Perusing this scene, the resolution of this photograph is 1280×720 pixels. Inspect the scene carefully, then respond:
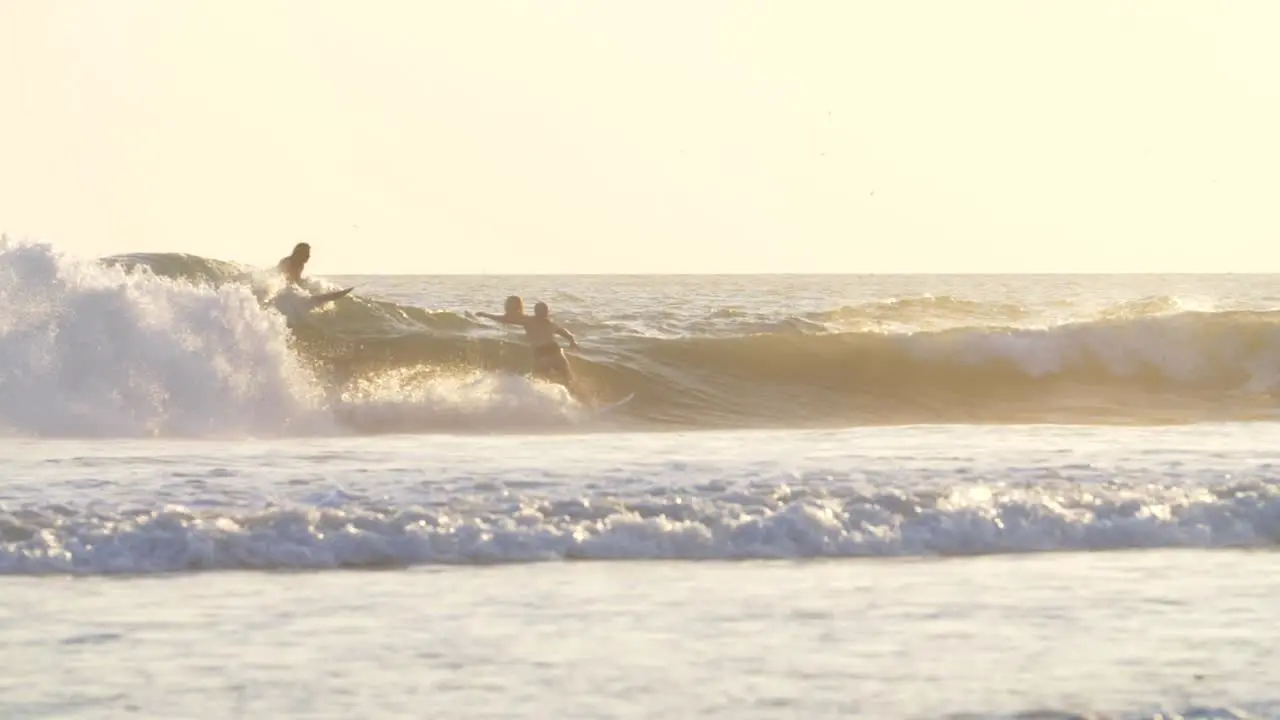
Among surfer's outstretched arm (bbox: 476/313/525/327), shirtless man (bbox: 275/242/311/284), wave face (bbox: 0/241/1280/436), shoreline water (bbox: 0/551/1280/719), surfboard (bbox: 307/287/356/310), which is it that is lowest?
shoreline water (bbox: 0/551/1280/719)

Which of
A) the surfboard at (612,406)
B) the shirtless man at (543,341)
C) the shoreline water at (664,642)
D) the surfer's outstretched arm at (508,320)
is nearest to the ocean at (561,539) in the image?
the shoreline water at (664,642)

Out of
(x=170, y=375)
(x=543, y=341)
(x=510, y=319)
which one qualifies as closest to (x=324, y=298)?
(x=510, y=319)

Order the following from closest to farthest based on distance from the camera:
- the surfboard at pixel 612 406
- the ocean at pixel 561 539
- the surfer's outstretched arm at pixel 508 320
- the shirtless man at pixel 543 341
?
the ocean at pixel 561 539
the surfboard at pixel 612 406
the shirtless man at pixel 543 341
the surfer's outstretched arm at pixel 508 320

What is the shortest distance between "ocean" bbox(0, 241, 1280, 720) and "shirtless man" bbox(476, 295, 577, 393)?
15.3 inches

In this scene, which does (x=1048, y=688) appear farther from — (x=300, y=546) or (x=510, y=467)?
(x=510, y=467)

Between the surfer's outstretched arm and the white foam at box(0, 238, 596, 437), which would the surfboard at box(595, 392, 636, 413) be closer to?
the white foam at box(0, 238, 596, 437)

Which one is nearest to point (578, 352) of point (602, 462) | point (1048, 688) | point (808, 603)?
point (602, 462)

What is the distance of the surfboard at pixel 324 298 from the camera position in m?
21.9

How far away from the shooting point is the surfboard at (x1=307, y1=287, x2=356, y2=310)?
864 inches

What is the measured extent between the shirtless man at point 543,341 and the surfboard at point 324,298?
6.08 ft

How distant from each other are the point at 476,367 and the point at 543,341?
843 mm

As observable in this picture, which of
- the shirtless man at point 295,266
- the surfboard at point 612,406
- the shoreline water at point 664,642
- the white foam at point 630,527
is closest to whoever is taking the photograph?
the shoreline water at point 664,642

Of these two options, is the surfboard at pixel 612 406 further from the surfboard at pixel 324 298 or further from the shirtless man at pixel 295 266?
the shirtless man at pixel 295 266

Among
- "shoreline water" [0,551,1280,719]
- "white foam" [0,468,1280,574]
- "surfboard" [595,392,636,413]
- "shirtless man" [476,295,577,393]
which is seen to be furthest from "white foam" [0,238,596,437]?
"shoreline water" [0,551,1280,719]
